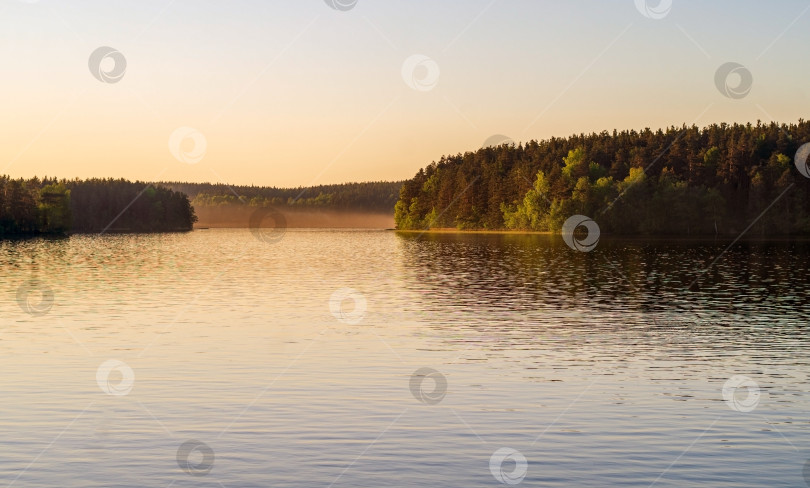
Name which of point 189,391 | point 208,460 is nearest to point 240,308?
point 189,391

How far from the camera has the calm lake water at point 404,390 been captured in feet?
58.3

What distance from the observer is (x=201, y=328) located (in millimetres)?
40750

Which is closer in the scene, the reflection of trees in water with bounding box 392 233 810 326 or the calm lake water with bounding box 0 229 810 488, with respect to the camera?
the calm lake water with bounding box 0 229 810 488

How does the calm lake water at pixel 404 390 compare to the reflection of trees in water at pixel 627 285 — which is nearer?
the calm lake water at pixel 404 390

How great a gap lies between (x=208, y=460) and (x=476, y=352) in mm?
16431

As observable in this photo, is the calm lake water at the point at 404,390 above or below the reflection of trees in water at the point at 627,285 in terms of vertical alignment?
below

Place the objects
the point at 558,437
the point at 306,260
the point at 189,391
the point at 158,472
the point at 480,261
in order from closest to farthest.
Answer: the point at 158,472 → the point at 558,437 → the point at 189,391 → the point at 480,261 → the point at 306,260

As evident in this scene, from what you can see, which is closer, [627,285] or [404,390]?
[404,390]

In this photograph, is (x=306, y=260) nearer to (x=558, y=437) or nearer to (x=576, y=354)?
(x=576, y=354)

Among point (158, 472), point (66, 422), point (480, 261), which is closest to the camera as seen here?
point (158, 472)

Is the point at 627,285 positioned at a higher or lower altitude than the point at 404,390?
higher

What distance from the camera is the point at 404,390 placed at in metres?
25.7

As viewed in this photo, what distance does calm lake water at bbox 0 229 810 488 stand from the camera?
1778 centimetres

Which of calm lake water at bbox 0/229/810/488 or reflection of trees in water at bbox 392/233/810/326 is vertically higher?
reflection of trees in water at bbox 392/233/810/326
